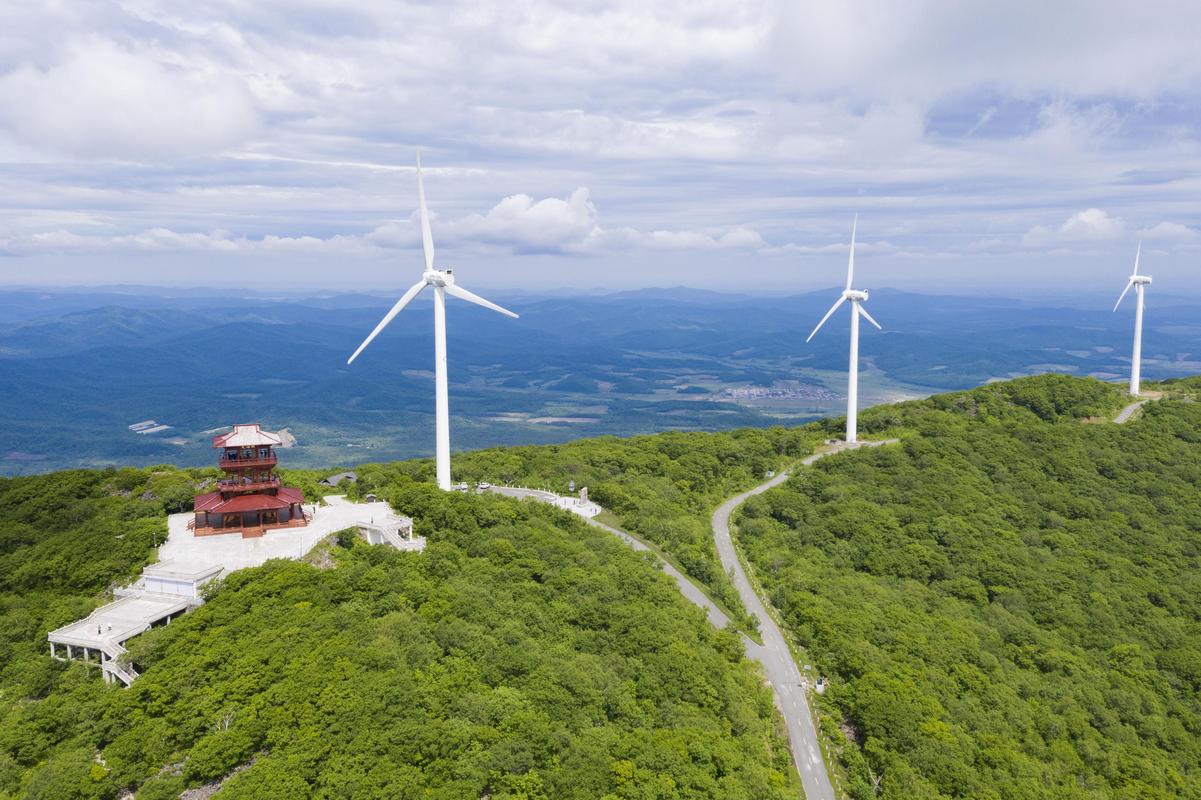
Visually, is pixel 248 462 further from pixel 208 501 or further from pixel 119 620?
pixel 119 620

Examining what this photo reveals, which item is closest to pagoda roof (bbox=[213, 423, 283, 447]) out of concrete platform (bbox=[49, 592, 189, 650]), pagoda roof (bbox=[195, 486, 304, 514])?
pagoda roof (bbox=[195, 486, 304, 514])

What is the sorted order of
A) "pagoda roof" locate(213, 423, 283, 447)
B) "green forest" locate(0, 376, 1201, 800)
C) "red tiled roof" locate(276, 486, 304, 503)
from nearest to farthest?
1. "green forest" locate(0, 376, 1201, 800)
2. "pagoda roof" locate(213, 423, 283, 447)
3. "red tiled roof" locate(276, 486, 304, 503)

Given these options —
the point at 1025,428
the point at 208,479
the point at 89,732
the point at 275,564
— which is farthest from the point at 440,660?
the point at 1025,428

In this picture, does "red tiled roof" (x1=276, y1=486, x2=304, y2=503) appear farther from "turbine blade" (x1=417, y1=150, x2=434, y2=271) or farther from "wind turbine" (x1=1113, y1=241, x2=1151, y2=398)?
"wind turbine" (x1=1113, y1=241, x2=1151, y2=398)

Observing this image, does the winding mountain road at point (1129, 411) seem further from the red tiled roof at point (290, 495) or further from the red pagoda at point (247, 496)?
the red pagoda at point (247, 496)

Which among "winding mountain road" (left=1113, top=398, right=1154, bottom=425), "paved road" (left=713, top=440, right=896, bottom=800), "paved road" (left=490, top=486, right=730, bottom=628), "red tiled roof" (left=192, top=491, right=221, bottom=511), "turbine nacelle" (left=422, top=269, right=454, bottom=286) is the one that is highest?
"turbine nacelle" (left=422, top=269, right=454, bottom=286)

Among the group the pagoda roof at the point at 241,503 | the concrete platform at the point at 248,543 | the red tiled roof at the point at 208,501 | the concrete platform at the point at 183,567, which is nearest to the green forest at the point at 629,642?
the concrete platform at the point at 183,567

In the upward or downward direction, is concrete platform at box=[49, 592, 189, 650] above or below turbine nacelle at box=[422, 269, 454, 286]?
below
